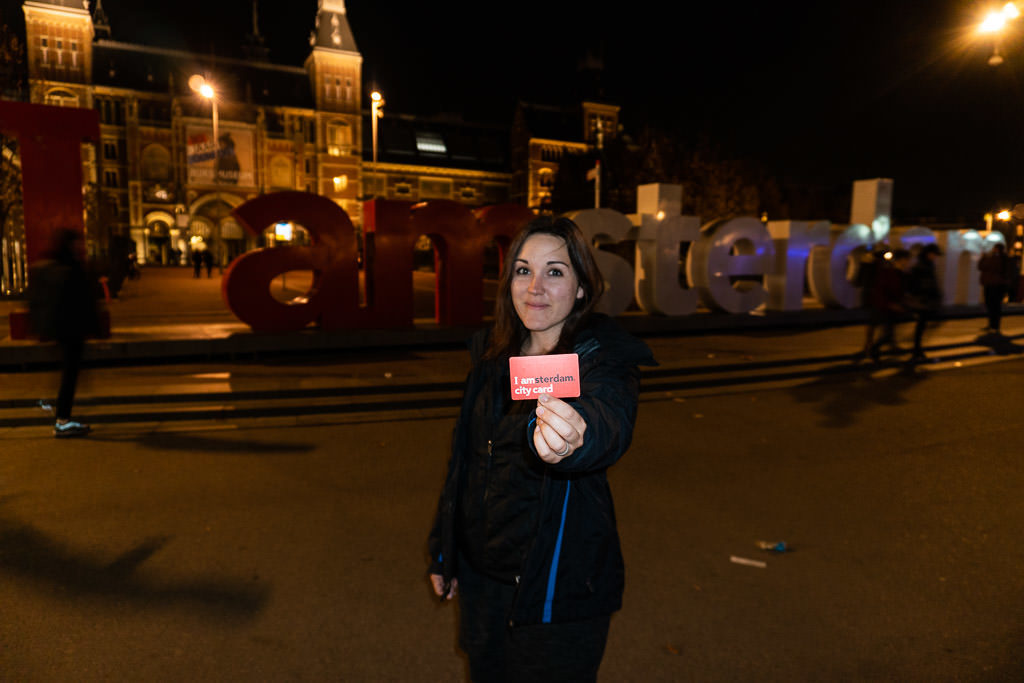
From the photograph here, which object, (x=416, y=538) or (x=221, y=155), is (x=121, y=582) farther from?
(x=221, y=155)

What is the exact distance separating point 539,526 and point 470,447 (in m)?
0.40

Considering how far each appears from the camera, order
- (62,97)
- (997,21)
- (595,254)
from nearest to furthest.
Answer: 1. (997,21)
2. (595,254)
3. (62,97)

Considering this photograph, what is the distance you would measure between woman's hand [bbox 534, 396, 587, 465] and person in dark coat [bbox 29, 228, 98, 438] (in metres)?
6.62

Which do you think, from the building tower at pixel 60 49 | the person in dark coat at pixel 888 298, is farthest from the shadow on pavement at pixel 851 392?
the building tower at pixel 60 49

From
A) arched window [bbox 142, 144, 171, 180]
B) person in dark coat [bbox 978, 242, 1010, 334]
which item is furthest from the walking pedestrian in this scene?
arched window [bbox 142, 144, 171, 180]

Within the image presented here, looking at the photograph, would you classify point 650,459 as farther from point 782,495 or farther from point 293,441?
point 293,441

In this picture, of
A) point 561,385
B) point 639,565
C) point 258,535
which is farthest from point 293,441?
point 561,385

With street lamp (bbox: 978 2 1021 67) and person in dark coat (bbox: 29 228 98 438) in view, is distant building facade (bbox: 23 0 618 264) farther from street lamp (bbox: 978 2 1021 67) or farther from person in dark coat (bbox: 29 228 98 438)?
person in dark coat (bbox: 29 228 98 438)

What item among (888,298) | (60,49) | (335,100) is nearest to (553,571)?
(888,298)

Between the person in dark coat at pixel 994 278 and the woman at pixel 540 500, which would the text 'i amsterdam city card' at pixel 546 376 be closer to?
the woman at pixel 540 500

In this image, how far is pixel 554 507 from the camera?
1.78m

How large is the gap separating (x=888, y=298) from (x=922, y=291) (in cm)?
109

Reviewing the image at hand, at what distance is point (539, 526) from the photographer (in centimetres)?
176

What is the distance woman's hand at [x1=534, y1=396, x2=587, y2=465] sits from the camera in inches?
55.8
